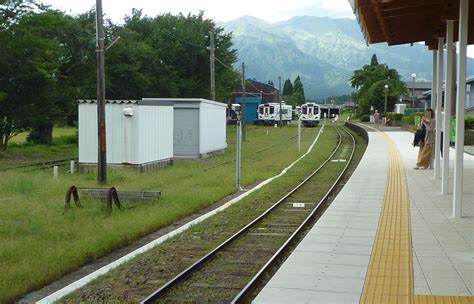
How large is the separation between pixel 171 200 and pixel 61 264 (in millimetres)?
5925

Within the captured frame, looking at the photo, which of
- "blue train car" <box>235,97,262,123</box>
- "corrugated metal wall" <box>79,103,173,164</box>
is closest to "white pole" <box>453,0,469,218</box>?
"corrugated metal wall" <box>79,103,173,164</box>

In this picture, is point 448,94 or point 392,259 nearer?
point 392,259

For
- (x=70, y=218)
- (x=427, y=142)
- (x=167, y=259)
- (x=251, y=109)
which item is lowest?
(x=167, y=259)

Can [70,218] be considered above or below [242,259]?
above

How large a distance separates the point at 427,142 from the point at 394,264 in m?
12.3

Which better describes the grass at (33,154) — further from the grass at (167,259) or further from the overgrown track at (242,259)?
the overgrown track at (242,259)

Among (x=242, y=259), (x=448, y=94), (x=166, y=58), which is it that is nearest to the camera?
(x=242, y=259)

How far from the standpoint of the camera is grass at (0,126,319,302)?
27.0 feet

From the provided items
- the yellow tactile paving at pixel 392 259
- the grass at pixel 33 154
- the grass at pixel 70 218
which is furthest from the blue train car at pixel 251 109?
the yellow tactile paving at pixel 392 259

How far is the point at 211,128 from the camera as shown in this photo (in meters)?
29.4

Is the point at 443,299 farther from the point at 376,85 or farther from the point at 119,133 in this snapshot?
the point at 376,85

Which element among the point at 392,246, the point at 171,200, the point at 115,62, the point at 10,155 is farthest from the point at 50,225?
the point at 115,62

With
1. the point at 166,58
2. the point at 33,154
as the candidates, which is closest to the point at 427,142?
the point at 33,154

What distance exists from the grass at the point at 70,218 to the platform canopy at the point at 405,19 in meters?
5.68
